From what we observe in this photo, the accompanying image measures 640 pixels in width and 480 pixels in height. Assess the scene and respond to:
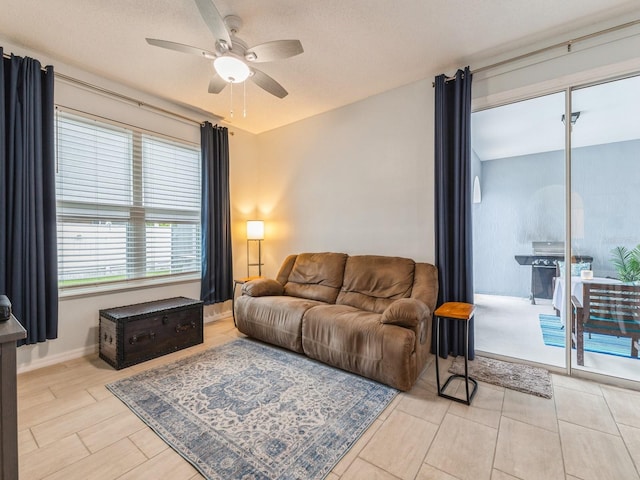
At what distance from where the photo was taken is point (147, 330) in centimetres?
270

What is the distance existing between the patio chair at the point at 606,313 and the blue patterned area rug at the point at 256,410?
1.67m

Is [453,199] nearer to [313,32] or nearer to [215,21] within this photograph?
[313,32]

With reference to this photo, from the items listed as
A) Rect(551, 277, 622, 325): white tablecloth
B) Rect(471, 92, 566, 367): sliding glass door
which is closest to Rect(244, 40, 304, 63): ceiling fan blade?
Rect(471, 92, 566, 367): sliding glass door

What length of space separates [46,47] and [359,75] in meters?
2.75

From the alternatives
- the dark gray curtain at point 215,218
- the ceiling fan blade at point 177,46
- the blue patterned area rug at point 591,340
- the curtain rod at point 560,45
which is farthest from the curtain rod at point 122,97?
Result: the blue patterned area rug at point 591,340

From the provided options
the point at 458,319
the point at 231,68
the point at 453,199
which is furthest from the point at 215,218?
the point at 458,319

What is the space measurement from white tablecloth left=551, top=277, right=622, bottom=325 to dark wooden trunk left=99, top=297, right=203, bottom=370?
11.2ft

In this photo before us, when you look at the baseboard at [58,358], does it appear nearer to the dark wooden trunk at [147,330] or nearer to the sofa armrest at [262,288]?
the dark wooden trunk at [147,330]

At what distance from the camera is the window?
2.77m

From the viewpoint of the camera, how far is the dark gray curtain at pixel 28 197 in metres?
2.35

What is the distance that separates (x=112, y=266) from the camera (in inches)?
120

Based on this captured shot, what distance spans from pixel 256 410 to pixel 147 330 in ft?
4.72

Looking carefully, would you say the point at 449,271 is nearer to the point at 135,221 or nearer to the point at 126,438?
the point at 126,438

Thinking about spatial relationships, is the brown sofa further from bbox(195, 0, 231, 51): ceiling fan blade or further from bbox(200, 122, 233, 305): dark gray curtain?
bbox(195, 0, 231, 51): ceiling fan blade
